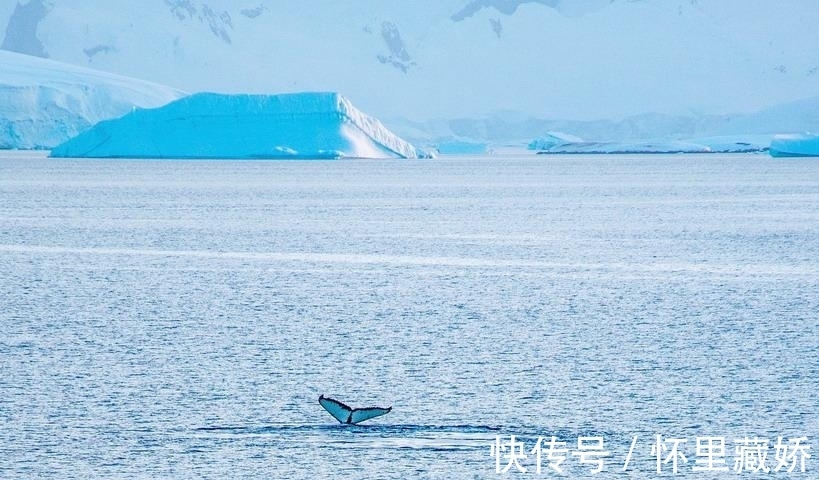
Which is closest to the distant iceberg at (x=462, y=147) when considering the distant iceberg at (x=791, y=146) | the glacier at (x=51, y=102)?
the distant iceberg at (x=791, y=146)

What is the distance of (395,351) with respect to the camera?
4.88 meters

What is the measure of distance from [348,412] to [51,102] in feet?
163

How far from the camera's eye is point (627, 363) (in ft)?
15.1

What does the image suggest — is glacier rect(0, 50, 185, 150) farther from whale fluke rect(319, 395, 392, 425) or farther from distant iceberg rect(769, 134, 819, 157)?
whale fluke rect(319, 395, 392, 425)

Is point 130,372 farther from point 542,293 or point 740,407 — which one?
point 542,293

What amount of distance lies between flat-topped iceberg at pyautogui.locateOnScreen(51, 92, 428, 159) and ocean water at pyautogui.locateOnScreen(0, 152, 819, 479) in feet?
116

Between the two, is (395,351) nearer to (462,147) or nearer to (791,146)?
(791,146)

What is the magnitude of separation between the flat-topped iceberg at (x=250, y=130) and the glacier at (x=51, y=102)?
4.14 metres

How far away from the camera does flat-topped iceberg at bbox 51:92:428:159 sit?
4609 cm

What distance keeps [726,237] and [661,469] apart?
8090mm

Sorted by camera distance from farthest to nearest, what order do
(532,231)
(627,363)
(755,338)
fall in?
(532,231) < (755,338) < (627,363)

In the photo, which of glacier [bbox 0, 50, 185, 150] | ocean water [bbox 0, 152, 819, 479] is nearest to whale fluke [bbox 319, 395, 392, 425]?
ocean water [bbox 0, 152, 819, 479]

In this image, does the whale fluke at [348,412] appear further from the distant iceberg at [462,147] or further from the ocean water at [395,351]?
the distant iceberg at [462,147]

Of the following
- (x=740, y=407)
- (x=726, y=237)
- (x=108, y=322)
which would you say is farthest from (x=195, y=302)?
(x=726, y=237)
